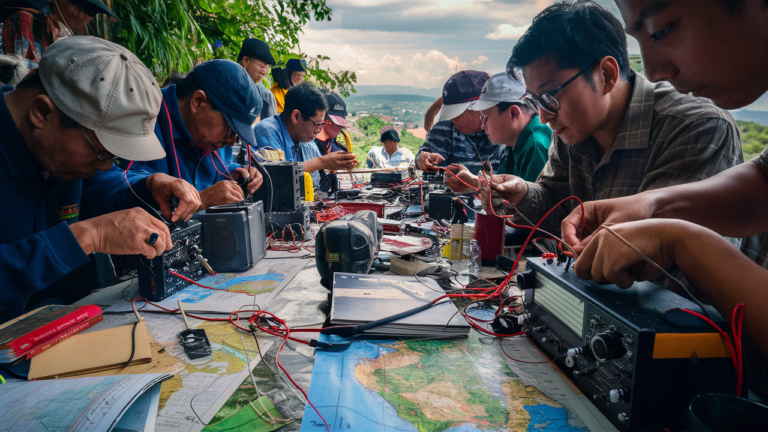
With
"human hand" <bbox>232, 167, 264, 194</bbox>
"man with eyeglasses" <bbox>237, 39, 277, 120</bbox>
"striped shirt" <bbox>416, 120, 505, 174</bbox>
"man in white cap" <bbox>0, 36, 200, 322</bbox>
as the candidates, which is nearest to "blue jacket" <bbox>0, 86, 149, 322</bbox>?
"man in white cap" <bbox>0, 36, 200, 322</bbox>

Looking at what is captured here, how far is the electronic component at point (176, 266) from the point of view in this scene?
4.81 ft

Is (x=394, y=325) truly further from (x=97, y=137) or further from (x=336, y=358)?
(x=97, y=137)

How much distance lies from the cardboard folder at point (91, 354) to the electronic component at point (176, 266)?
0.35 m

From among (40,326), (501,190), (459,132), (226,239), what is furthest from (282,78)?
(40,326)

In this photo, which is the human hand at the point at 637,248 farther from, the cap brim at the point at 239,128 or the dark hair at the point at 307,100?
the dark hair at the point at 307,100

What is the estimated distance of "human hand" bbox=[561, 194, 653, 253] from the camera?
1.10 meters

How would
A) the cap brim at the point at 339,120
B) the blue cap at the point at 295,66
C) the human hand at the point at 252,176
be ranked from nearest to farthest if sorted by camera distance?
the human hand at the point at 252,176 < the cap brim at the point at 339,120 < the blue cap at the point at 295,66

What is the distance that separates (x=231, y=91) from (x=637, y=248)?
6.44 feet

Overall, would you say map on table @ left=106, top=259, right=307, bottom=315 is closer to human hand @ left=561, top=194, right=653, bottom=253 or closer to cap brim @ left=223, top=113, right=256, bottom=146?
cap brim @ left=223, top=113, right=256, bottom=146

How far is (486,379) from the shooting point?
3.24 ft

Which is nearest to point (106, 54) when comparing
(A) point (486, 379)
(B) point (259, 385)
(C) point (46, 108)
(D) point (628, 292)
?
(C) point (46, 108)

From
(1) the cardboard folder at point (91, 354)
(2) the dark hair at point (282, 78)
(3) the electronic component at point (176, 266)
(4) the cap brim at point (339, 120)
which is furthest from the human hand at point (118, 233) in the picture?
(2) the dark hair at point (282, 78)

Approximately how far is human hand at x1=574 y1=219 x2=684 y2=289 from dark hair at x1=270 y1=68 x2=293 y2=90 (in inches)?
226

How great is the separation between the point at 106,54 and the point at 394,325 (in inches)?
51.9
